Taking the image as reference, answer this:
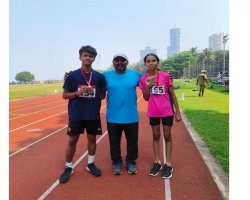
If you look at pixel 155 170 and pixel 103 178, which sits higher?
pixel 155 170

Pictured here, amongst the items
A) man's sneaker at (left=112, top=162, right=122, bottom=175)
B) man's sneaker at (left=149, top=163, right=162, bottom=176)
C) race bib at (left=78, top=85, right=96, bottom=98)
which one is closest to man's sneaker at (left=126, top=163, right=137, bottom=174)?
man's sneaker at (left=112, top=162, right=122, bottom=175)

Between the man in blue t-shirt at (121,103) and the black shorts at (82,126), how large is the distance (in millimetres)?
221

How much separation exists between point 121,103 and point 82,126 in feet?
2.29

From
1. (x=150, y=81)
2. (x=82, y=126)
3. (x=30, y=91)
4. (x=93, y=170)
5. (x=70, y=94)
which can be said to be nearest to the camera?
(x=150, y=81)

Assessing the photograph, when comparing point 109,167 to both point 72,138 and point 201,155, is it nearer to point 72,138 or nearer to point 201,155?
point 72,138

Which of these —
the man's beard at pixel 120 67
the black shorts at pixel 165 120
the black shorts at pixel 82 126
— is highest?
the man's beard at pixel 120 67

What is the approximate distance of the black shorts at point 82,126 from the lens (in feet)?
14.0

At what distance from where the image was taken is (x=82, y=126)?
436 cm

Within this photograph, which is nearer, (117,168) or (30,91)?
(117,168)

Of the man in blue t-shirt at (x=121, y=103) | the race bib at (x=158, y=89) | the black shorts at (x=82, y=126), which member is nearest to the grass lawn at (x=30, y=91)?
the black shorts at (x=82, y=126)

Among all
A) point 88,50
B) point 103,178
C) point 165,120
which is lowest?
→ point 103,178

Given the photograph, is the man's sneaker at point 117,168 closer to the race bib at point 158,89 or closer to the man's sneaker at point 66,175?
the man's sneaker at point 66,175

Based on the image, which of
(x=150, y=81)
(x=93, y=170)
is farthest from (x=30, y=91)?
(x=150, y=81)

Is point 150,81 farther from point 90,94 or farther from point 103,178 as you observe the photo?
point 103,178
